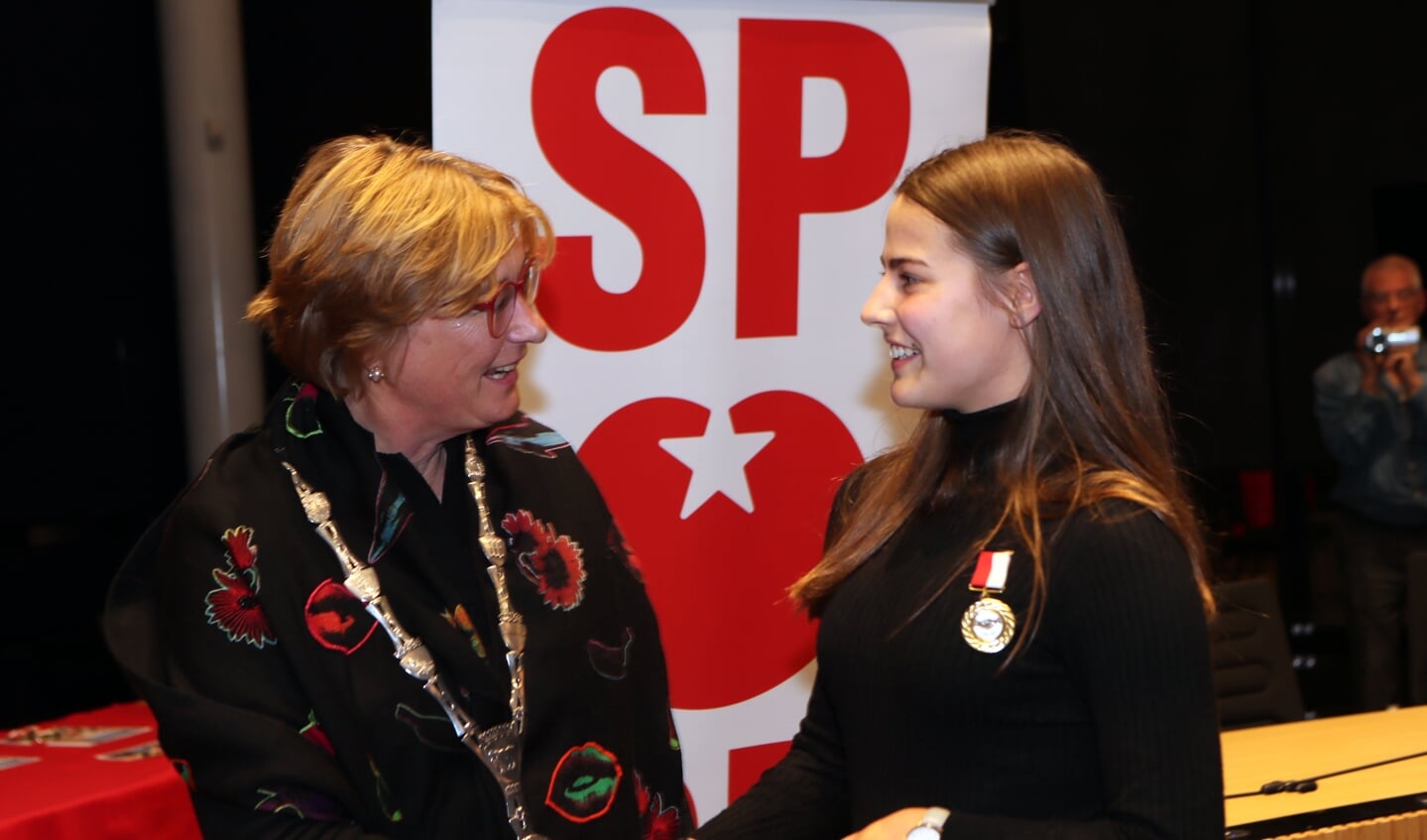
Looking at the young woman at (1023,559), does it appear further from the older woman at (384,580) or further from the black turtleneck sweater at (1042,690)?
the older woman at (384,580)

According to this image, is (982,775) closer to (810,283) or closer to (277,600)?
(277,600)

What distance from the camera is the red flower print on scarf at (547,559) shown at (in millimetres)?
1772

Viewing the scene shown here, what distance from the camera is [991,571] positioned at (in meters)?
1.43

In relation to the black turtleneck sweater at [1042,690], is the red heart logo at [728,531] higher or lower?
lower

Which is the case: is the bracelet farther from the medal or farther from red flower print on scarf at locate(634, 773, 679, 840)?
red flower print on scarf at locate(634, 773, 679, 840)

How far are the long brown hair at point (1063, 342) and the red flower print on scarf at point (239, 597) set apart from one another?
2.51 feet

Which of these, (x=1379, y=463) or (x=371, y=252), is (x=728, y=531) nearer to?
(x=371, y=252)

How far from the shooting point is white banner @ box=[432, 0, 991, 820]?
2566 mm

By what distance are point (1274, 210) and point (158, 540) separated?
18.6 feet

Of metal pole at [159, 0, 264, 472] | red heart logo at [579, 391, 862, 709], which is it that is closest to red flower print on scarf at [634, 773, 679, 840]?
red heart logo at [579, 391, 862, 709]

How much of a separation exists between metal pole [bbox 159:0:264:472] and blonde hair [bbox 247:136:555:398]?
3559 mm

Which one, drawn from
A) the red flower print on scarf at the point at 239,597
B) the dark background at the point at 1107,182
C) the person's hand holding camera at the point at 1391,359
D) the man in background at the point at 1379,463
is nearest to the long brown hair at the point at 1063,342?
the red flower print on scarf at the point at 239,597

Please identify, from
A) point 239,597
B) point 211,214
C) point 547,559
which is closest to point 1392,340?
point 211,214

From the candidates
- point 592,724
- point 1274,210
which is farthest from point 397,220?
point 1274,210
